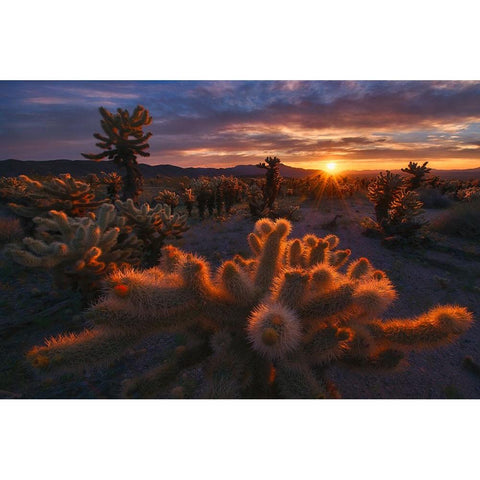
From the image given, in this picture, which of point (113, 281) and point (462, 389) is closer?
point (113, 281)

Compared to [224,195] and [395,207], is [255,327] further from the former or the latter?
[224,195]

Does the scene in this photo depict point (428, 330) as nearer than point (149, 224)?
Yes

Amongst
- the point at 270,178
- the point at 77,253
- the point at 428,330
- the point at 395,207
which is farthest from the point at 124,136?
the point at 395,207

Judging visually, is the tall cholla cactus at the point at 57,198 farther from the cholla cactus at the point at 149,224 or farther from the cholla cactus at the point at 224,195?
the cholla cactus at the point at 224,195

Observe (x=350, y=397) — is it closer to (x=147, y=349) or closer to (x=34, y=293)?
(x=147, y=349)

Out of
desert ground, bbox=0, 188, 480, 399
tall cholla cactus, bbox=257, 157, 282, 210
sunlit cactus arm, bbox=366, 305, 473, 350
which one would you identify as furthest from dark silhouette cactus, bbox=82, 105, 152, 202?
sunlit cactus arm, bbox=366, 305, 473, 350

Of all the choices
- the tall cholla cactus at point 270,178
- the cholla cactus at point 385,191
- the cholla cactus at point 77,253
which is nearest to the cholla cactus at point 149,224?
the cholla cactus at point 77,253

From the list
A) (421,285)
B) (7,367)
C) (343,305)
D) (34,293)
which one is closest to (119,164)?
(34,293)
